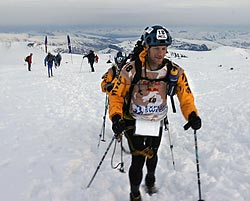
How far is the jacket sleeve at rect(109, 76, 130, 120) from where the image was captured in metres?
4.49

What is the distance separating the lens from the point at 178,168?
6688mm

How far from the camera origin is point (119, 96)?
15.0ft

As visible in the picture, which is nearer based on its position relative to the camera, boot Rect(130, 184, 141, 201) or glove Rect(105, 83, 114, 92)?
boot Rect(130, 184, 141, 201)

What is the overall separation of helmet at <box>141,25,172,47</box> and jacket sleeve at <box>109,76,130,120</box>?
623 mm

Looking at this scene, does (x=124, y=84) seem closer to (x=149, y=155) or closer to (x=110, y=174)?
(x=149, y=155)

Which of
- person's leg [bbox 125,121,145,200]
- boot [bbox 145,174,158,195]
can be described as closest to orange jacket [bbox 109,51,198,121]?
person's leg [bbox 125,121,145,200]

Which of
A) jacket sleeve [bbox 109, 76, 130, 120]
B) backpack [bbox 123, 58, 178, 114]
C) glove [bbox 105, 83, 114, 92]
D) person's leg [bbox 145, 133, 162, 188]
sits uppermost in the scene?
backpack [bbox 123, 58, 178, 114]

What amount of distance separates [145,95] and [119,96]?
1.19 feet

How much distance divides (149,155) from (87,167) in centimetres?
230

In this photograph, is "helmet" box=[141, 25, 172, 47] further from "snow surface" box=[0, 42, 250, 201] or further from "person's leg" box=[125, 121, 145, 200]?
"snow surface" box=[0, 42, 250, 201]

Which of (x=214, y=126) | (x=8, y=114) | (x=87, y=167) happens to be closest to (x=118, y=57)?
(x=87, y=167)

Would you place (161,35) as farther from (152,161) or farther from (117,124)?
(152,161)

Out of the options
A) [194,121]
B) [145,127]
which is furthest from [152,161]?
[194,121]

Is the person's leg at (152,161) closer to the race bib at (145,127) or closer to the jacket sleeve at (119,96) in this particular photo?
the race bib at (145,127)
